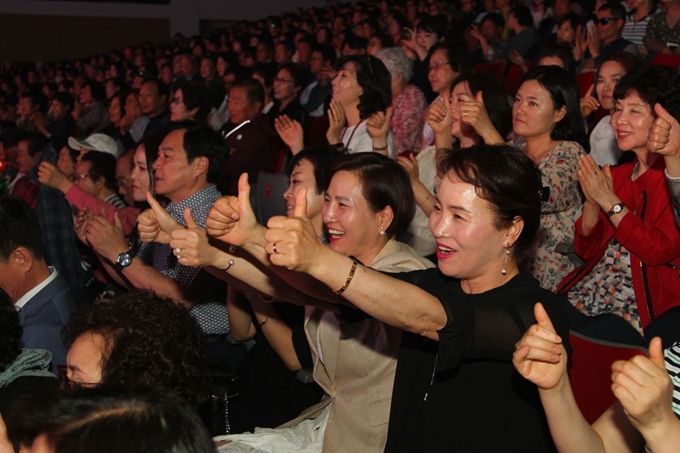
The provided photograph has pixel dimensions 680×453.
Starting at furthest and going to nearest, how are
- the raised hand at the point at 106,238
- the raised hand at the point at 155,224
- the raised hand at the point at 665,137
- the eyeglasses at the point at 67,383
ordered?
1. the raised hand at the point at 106,238
2. the raised hand at the point at 665,137
3. the raised hand at the point at 155,224
4. the eyeglasses at the point at 67,383

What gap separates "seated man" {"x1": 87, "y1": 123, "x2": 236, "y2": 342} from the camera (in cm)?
281

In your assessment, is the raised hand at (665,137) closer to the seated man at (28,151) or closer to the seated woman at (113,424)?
the seated woman at (113,424)

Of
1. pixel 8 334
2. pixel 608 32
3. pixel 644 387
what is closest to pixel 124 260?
pixel 8 334

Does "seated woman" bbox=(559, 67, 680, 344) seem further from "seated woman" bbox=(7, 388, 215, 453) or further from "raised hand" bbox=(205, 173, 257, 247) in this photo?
"seated woman" bbox=(7, 388, 215, 453)

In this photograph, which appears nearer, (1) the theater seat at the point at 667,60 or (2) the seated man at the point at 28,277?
(2) the seated man at the point at 28,277

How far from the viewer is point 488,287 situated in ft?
5.84

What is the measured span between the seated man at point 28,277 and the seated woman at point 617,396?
60.6 inches

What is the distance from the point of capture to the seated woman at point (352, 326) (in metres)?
1.97

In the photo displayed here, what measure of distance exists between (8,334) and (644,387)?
4.82ft

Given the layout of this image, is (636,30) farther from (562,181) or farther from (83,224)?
(83,224)

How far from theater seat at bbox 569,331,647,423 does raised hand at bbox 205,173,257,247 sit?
80 cm

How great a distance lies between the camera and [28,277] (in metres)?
2.49

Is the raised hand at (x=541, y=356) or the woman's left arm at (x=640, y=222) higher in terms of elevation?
the raised hand at (x=541, y=356)

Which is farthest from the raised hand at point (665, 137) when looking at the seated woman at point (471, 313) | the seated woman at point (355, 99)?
the seated woman at point (355, 99)
